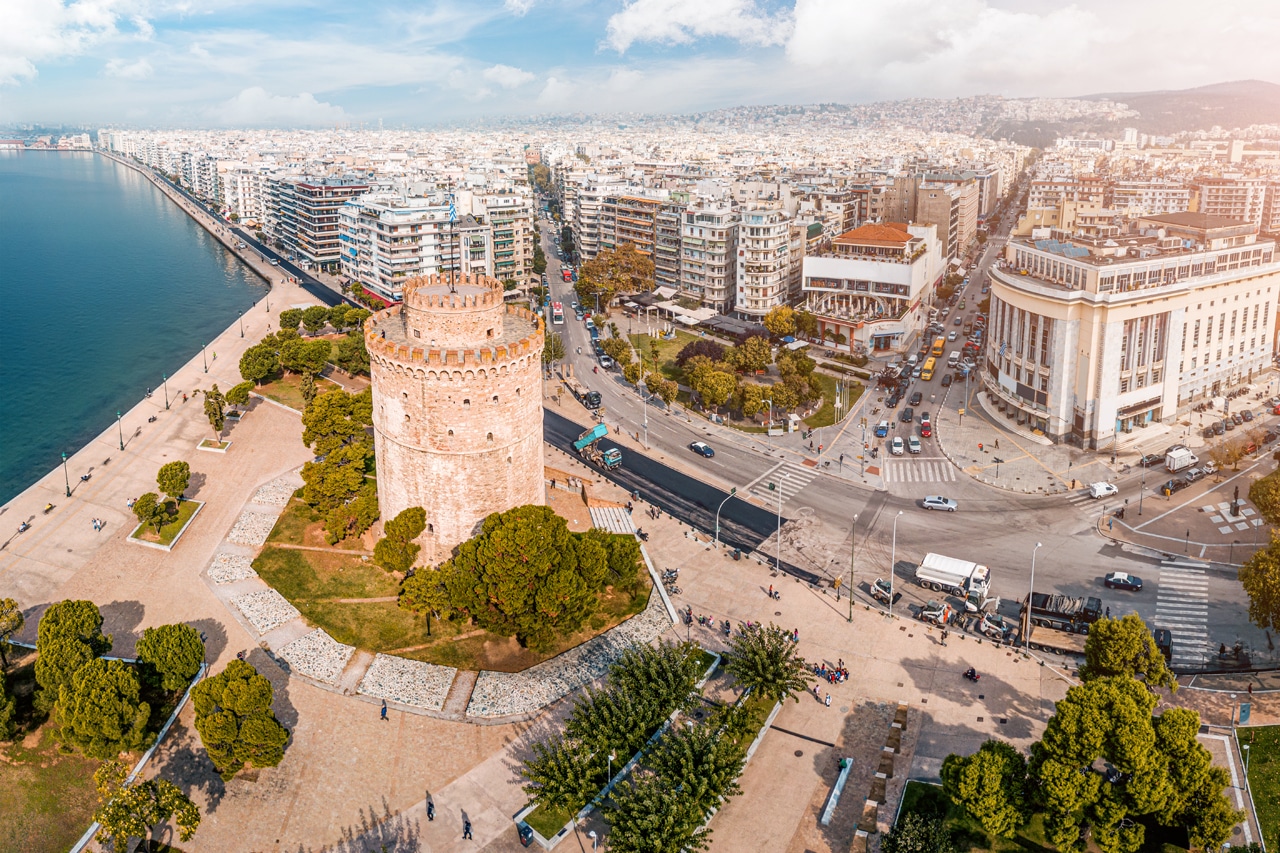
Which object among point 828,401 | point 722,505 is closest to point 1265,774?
point 722,505

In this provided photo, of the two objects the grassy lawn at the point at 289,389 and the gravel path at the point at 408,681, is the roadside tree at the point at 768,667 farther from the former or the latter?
the grassy lawn at the point at 289,389

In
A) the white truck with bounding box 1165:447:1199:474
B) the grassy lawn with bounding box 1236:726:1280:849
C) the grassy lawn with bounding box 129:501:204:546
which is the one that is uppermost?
the white truck with bounding box 1165:447:1199:474

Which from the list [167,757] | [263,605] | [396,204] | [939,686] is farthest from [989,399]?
[396,204]

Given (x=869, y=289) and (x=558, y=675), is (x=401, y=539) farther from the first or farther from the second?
(x=869, y=289)

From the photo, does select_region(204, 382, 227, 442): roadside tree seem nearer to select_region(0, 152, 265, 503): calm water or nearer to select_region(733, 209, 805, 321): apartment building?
select_region(0, 152, 265, 503): calm water

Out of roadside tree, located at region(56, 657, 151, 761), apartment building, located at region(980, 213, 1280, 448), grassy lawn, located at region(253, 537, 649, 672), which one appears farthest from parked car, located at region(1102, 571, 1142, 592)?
roadside tree, located at region(56, 657, 151, 761)
